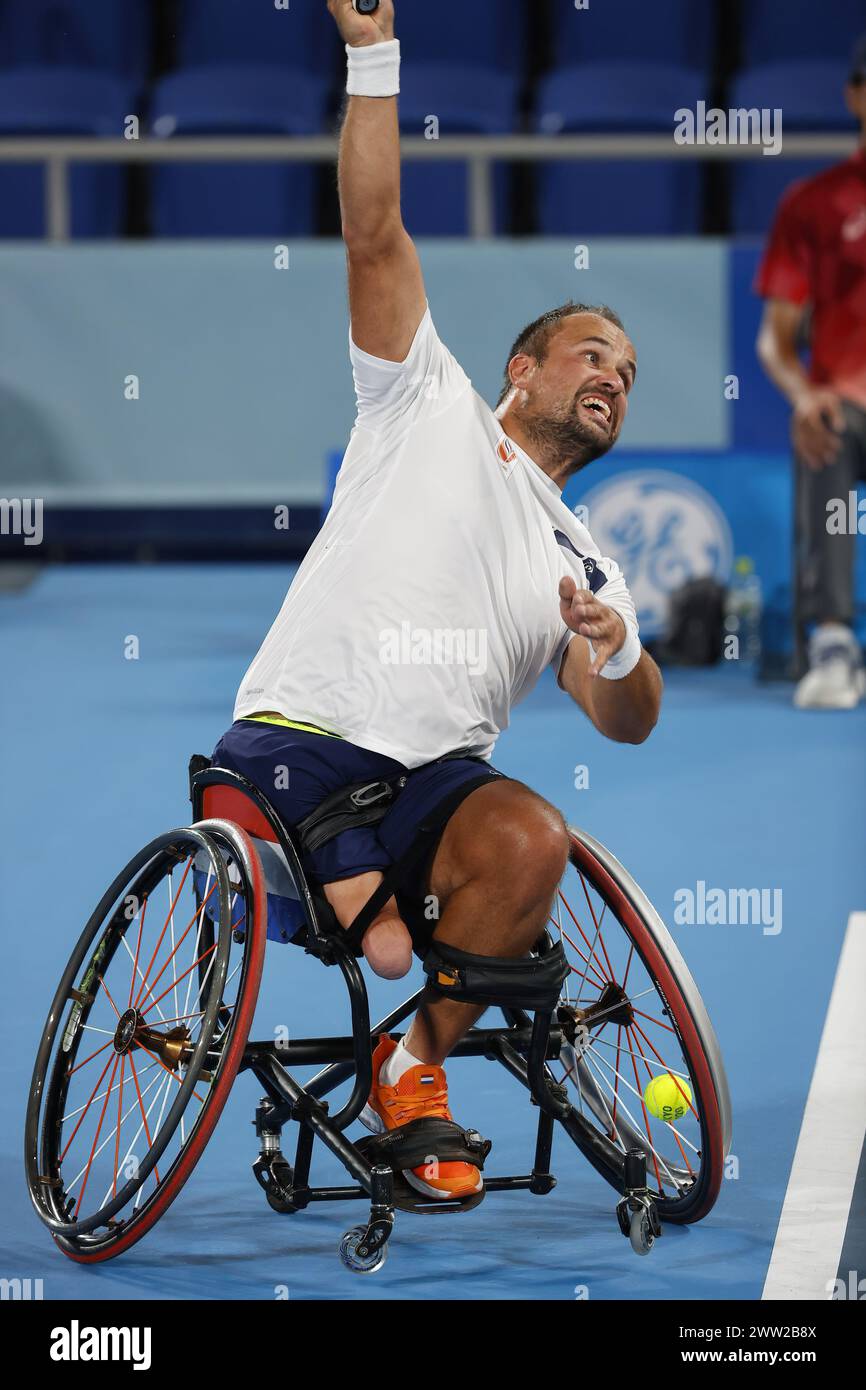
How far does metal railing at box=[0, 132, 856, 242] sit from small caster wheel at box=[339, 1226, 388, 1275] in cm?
790

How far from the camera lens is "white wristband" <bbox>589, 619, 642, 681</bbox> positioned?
3.38 metres

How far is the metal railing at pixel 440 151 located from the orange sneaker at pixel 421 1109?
7680mm

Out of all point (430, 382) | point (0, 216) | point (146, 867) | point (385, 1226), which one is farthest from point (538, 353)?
point (0, 216)

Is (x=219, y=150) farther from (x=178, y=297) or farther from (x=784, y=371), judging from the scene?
(x=784, y=371)

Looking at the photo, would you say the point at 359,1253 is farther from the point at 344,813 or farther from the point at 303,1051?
the point at 344,813

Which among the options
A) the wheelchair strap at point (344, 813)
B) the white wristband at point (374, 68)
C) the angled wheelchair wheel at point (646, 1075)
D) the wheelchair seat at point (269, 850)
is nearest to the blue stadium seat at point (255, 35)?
the angled wheelchair wheel at point (646, 1075)

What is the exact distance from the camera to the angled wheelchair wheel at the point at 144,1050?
3115 mm

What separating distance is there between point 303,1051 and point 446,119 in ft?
28.2

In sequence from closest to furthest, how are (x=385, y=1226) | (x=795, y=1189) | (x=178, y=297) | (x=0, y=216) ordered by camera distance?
(x=385, y=1226) < (x=795, y=1189) < (x=178, y=297) < (x=0, y=216)

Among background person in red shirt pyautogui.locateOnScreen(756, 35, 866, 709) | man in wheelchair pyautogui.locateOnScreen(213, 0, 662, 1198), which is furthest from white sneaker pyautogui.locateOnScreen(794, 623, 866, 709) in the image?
man in wheelchair pyautogui.locateOnScreen(213, 0, 662, 1198)

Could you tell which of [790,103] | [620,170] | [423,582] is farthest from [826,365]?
[423,582]

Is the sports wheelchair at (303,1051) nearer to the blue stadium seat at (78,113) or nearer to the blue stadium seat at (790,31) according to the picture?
the blue stadium seat at (78,113)

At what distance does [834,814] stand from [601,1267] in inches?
122

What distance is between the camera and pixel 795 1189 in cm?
372
